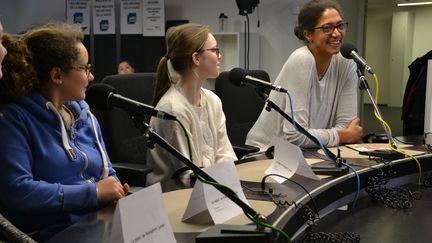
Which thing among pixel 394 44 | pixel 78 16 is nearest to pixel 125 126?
pixel 78 16

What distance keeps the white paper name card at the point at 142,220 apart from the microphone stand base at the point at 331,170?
31.1 inches

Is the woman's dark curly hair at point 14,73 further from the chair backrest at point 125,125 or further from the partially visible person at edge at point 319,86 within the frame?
the partially visible person at edge at point 319,86

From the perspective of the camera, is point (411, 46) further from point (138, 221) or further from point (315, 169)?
point (138, 221)

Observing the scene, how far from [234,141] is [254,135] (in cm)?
33

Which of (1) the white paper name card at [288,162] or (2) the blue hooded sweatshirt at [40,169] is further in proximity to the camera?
(1) the white paper name card at [288,162]

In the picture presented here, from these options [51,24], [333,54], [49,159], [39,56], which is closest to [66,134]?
[49,159]

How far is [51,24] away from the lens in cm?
151

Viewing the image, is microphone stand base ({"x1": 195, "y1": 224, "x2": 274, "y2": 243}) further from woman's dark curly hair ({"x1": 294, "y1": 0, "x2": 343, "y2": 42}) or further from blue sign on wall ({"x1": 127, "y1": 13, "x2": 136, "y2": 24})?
blue sign on wall ({"x1": 127, "y1": 13, "x2": 136, "y2": 24})

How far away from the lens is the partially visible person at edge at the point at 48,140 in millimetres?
1255

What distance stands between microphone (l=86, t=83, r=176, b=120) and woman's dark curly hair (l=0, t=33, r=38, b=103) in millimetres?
271

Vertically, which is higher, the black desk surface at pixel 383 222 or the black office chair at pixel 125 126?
the black office chair at pixel 125 126

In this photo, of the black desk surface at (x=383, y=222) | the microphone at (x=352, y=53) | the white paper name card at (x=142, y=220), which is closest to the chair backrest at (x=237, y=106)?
the microphone at (x=352, y=53)

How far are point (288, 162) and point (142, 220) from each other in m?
0.76

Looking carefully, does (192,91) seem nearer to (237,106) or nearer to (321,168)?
(321,168)
